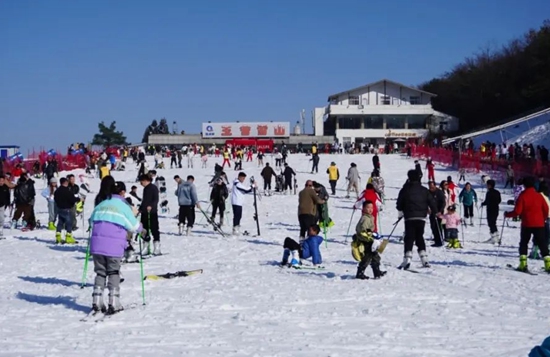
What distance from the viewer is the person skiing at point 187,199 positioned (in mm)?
17812

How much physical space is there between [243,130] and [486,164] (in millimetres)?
48532

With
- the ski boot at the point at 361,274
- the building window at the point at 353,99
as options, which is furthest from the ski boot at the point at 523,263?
the building window at the point at 353,99

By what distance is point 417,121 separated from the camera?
277 ft

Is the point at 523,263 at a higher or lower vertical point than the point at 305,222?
lower

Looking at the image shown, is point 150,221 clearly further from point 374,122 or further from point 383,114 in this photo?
point 374,122

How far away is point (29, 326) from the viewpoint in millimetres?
8539

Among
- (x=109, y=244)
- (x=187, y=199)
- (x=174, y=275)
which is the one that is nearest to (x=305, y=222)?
(x=174, y=275)

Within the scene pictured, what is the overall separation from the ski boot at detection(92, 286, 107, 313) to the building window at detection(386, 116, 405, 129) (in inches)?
3056

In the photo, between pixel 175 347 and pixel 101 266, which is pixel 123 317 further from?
pixel 175 347

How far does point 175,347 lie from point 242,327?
44.3 inches

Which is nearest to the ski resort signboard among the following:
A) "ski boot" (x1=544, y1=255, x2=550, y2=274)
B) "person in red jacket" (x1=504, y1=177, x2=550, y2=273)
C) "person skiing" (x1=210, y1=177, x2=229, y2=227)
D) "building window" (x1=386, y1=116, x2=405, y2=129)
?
"building window" (x1=386, y1=116, x2=405, y2=129)

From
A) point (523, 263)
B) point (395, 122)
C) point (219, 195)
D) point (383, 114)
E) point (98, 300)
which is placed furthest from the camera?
point (395, 122)

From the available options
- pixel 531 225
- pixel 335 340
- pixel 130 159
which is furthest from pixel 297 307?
pixel 130 159

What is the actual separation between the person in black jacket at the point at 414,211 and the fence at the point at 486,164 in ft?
51.1
